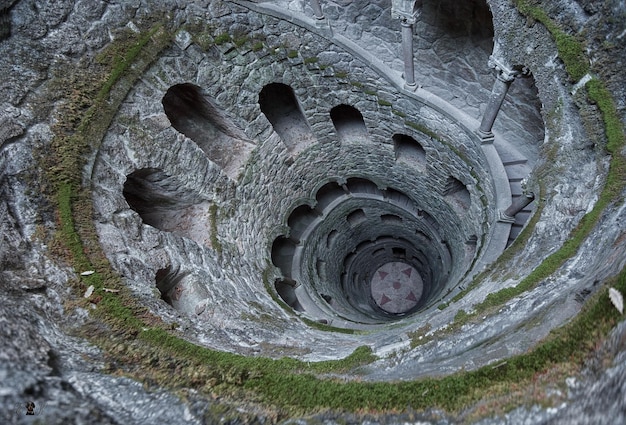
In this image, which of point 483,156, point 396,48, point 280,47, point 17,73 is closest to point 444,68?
point 396,48

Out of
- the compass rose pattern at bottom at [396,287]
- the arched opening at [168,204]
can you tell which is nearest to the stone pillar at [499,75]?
the arched opening at [168,204]

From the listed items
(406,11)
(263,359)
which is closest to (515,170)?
(406,11)

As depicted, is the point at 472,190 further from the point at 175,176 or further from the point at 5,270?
the point at 5,270

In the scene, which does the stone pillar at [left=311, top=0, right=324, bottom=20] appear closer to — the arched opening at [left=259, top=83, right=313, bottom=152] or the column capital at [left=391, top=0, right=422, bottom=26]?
the column capital at [left=391, top=0, right=422, bottom=26]

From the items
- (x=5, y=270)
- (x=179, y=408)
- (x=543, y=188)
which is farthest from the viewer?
(x=543, y=188)

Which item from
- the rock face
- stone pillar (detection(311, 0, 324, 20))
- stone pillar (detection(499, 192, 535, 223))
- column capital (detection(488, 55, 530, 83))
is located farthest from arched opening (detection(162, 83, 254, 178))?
stone pillar (detection(499, 192, 535, 223))

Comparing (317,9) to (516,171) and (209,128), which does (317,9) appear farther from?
(516,171)
